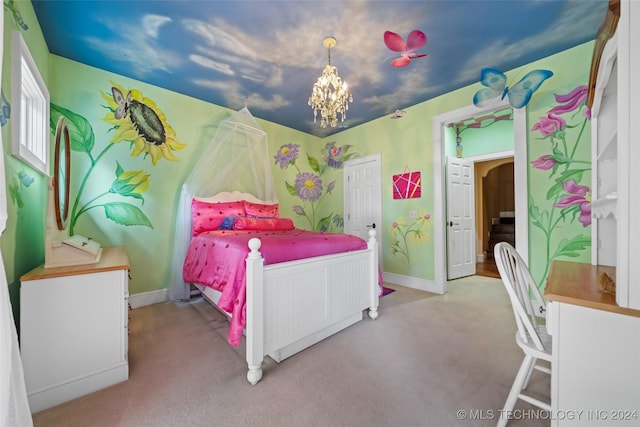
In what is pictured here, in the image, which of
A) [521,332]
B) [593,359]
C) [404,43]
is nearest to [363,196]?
[404,43]

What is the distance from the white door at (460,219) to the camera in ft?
12.8

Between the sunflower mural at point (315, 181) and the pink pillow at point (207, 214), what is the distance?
1.42m

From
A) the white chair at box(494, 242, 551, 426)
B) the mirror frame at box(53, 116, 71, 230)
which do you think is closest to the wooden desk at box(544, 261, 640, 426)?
the white chair at box(494, 242, 551, 426)

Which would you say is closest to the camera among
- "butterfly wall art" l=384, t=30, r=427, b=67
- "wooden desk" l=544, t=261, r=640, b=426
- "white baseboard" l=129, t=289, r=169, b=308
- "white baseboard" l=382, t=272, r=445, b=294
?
"wooden desk" l=544, t=261, r=640, b=426

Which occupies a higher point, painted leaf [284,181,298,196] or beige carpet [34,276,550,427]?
painted leaf [284,181,298,196]

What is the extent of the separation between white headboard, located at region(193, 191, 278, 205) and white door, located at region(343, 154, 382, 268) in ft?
4.62

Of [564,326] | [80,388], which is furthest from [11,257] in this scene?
[564,326]

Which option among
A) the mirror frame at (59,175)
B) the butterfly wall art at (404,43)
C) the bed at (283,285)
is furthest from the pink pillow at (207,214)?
the butterfly wall art at (404,43)

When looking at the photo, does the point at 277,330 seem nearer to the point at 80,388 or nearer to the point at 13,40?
the point at 80,388

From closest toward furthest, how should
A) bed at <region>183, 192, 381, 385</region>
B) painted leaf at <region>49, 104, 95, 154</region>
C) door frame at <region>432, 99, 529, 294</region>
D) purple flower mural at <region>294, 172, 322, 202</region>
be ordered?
bed at <region>183, 192, 381, 385</region>
painted leaf at <region>49, 104, 95, 154</region>
door frame at <region>432, 99, 529, 294</region>
purple flower mural at <region>294, 172, 322, 202</region>

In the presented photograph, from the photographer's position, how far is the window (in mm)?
1488

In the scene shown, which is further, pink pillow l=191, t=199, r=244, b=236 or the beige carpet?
pink pillow l=191, t=199, r=244, b=236

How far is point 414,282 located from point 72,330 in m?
3.51

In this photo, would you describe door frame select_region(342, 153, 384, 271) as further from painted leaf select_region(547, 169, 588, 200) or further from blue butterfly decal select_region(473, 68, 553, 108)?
painted leaf select_region(547, 169, 588, 200)
